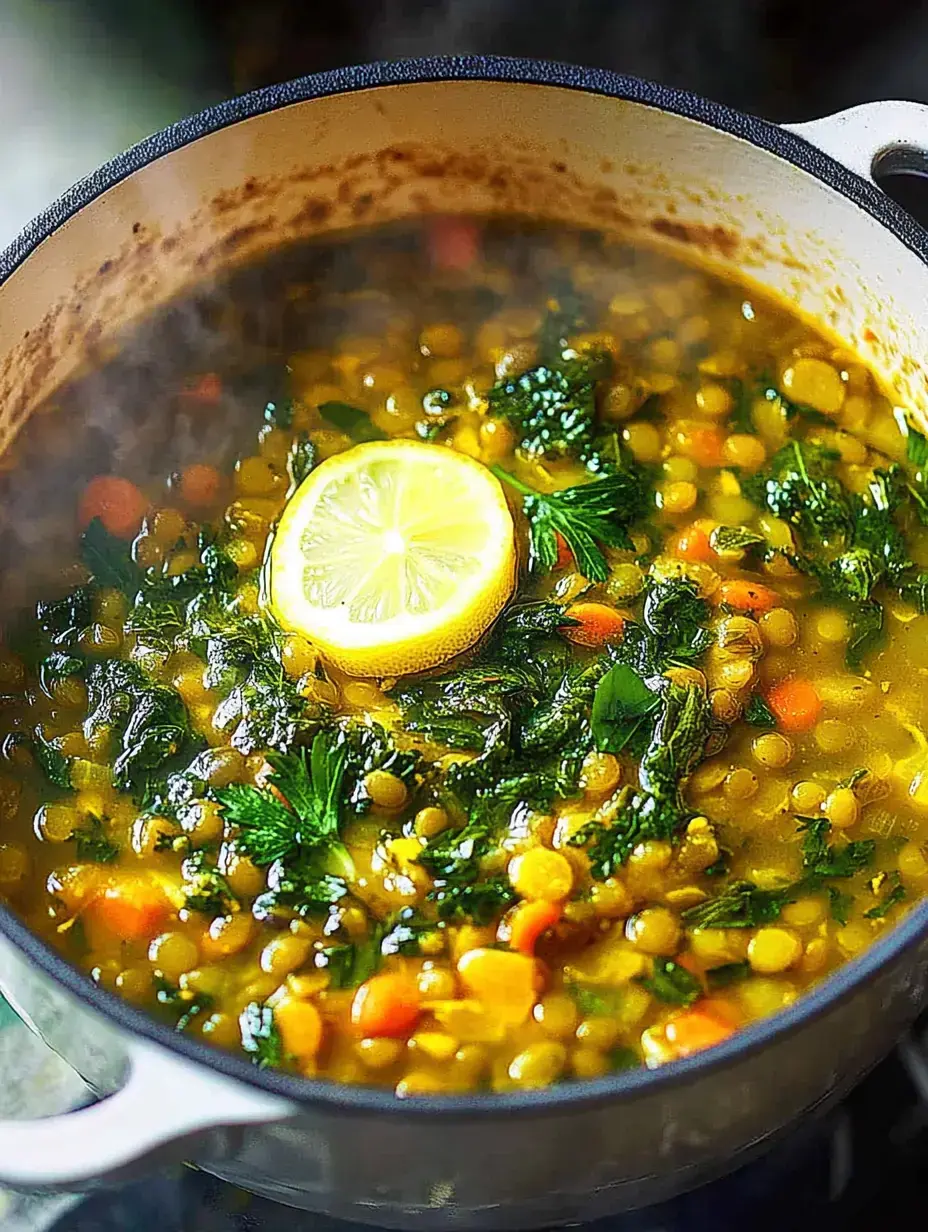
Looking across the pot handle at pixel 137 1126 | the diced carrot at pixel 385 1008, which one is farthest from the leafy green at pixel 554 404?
the pot handle at pixel 137 1126

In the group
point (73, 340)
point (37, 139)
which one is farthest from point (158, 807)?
point (37, 139)

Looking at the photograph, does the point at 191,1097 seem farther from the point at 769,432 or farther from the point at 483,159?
the point at 483,159

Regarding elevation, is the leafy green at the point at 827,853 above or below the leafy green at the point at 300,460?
below

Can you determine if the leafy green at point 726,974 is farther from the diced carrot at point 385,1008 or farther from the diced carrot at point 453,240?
the diced carrot at point 453,240

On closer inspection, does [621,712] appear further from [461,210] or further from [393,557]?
[461,210]

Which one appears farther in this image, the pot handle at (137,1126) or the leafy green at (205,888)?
the leafy green at (205,888)

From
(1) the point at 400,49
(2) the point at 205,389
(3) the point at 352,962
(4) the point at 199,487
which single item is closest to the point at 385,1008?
(3) the point at 352,962

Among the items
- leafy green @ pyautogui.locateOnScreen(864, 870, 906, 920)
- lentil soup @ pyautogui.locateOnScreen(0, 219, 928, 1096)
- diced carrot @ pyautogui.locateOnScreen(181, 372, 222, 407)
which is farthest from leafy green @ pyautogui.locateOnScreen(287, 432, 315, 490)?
leafy green @ pyautogui.locateOnScreen(864, 870, 906, 920)
